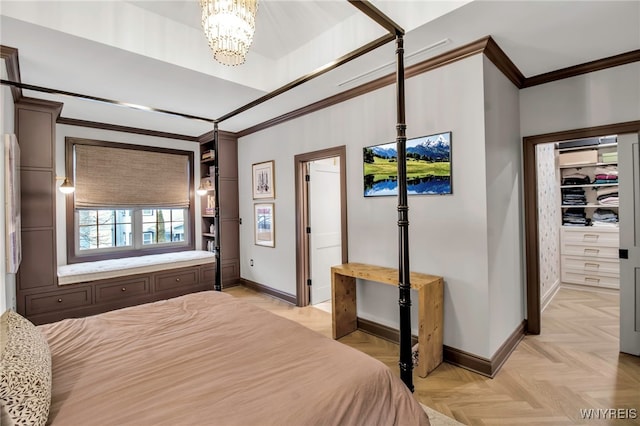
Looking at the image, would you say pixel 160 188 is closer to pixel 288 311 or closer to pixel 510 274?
pixel 288 311

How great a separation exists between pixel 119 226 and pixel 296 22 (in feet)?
13.6

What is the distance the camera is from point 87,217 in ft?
15.3

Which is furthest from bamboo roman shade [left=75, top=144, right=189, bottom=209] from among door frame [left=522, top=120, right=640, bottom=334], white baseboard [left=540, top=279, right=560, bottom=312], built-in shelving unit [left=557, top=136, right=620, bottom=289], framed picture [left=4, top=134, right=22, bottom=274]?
built-in shelving unit [left=557, top=136, right=620, bottom=289]

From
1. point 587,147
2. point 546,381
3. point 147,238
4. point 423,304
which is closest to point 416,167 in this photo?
point 423,304

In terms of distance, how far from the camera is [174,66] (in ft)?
9.35

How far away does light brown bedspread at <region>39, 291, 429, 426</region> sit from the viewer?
3.62ft

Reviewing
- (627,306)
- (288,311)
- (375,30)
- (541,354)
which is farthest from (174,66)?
(627,306)

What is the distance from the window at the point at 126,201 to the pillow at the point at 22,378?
379 centimetres

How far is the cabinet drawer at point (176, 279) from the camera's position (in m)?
4.50

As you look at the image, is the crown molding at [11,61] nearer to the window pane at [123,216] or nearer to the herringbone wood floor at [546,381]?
the window pane at [123,216]

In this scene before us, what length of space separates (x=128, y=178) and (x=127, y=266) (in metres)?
1.49

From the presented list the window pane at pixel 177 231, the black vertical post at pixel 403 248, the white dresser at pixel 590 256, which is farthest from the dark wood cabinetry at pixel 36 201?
the white dresser at pixel 590 256

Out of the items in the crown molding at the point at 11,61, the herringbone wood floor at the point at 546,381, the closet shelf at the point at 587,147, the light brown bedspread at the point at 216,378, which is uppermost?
the crown molding at the point at 11,61

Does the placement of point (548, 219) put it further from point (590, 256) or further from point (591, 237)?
point (590, 256)
